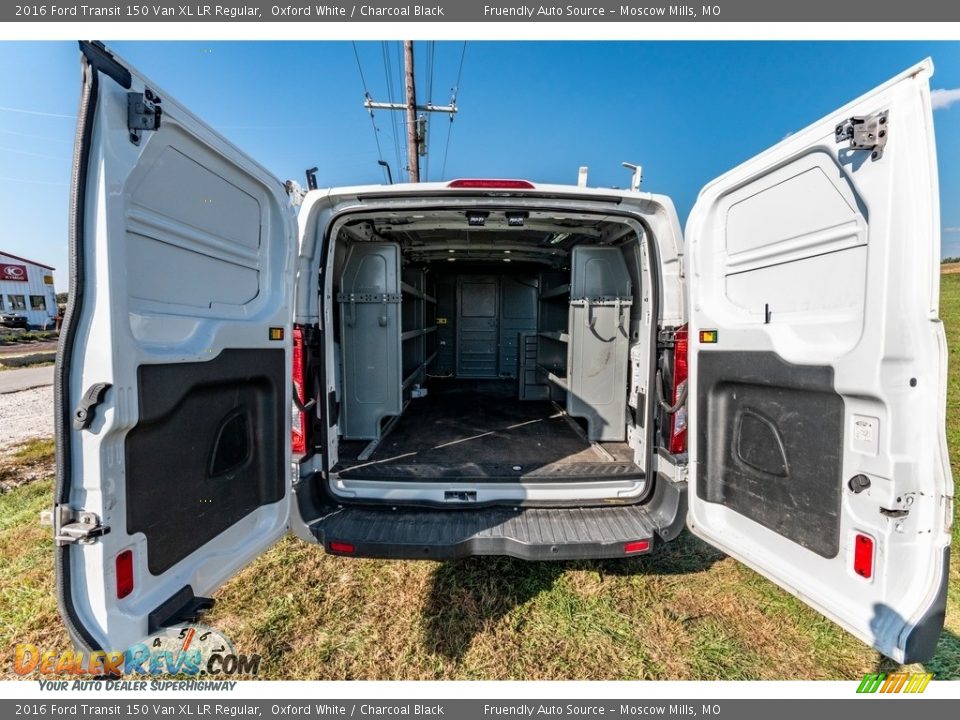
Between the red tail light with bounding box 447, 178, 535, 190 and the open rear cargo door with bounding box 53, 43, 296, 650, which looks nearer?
the open rear cargo door with bounding box 53, 43, 296, 650

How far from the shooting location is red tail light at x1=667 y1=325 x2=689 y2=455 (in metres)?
2.26

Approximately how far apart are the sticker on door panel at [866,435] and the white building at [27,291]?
42.2 metres

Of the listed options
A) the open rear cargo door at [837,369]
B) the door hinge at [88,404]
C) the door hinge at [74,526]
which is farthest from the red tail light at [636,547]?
the door hinge at [88,404]

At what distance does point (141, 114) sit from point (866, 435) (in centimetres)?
262

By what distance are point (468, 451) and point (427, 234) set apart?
237cm

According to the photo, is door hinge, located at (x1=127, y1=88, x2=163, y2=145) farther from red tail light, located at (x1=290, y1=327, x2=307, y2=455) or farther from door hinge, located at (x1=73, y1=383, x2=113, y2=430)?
red tail light, located at (x1=290, y1=327, x2=307, y2=455)

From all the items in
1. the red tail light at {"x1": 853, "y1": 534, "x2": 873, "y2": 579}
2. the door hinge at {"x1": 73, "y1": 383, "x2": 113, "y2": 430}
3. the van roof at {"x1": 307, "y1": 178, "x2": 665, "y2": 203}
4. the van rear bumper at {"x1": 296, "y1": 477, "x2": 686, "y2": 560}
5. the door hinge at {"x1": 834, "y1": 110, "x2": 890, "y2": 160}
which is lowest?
the van rear bumper at {"x1": 296, "y1": 477, "x2": 686, "y2": 560}

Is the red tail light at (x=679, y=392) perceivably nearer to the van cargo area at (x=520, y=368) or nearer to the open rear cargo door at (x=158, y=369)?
the van cargo area at (x=520, y=368)

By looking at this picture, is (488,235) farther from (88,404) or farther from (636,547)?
(88,404)

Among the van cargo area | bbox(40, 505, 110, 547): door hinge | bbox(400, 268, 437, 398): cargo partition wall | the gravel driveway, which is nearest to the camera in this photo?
bbox(40, 505, 110, 547): door hinge

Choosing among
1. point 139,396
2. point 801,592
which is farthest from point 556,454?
point 139,396

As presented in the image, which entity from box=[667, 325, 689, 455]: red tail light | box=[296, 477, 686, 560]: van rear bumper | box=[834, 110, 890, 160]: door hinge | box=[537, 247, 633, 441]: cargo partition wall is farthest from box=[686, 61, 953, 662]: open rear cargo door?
box=[537, 247, 633, 441]: cargo partition wall

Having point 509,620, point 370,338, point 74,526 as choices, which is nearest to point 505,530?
point 509,620

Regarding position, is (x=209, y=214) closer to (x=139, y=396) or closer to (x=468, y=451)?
(x=139, y=396)
